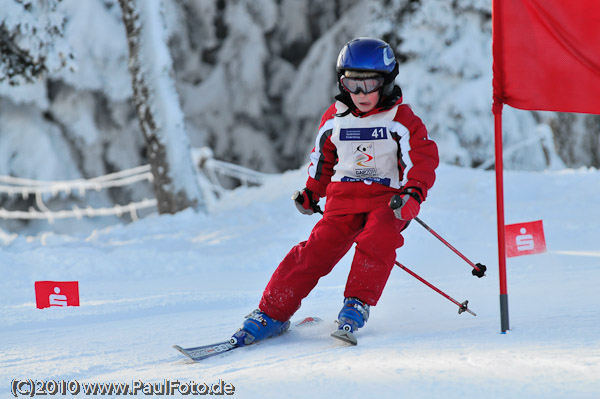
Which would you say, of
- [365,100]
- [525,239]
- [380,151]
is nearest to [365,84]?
[365,100]

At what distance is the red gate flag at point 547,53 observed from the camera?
8.89 ft

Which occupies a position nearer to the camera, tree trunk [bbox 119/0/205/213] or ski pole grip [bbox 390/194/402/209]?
ski pole grip [bbox 390/194/402/209]

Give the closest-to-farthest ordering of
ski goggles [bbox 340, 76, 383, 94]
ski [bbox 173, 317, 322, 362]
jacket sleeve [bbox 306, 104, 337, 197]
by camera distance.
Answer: ski [bbox 173, 317, 322, 362] → ski goggles [bbox 340, 76, 383, 94] → jacket sleeve [bbox 306, 104, 337, 197]

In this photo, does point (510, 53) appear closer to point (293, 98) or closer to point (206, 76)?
point (293, 98)

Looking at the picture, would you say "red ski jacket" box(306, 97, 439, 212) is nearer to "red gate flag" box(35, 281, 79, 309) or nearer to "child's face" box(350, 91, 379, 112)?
"child's face" box(350, 91, 379, 112)

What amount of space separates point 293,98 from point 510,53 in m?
12.1

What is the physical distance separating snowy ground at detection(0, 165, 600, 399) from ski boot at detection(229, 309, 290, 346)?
0.22ft

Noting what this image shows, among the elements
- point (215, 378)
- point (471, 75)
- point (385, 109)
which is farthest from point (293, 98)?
point (215, 378)

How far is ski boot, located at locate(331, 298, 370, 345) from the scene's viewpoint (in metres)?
2.62

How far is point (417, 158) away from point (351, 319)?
685mm

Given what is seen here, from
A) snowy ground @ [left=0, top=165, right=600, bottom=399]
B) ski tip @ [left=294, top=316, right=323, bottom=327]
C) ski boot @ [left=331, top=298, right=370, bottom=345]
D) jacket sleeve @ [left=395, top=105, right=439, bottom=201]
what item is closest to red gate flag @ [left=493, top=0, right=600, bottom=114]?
jacket sleeve @ [left=395, top=105, right=439, bottom=201]

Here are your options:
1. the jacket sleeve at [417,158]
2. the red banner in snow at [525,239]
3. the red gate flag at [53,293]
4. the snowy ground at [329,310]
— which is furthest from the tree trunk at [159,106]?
the jacket sleeve at [417,158]

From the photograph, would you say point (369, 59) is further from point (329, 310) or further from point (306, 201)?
point (329, 310)

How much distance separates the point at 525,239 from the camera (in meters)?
3.74
